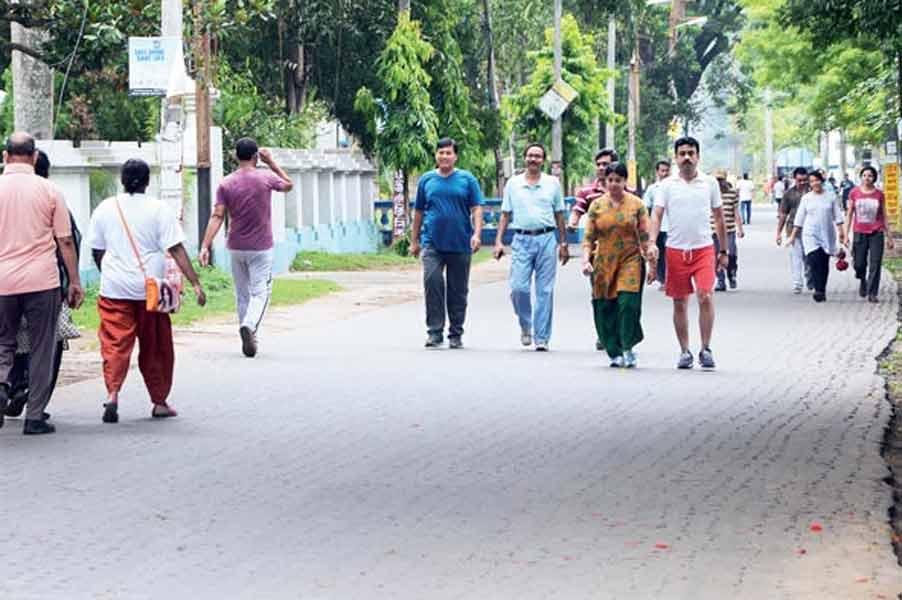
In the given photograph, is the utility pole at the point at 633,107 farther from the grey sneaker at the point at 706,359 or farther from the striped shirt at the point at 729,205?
the grey sneaker at the point at 706,359

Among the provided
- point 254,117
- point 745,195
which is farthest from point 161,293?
point 745,195

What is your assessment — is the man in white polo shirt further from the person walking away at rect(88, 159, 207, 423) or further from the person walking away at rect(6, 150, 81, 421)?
the person walking away at rect(6, 150, 81, 421)

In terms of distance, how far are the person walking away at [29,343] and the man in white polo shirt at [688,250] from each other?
5.31 m

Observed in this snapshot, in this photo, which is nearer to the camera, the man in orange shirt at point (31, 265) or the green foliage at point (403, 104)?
the man in orange shirt at point (31, 265)

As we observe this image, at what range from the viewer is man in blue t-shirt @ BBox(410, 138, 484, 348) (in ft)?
59.8

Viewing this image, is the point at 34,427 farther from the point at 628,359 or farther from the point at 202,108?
the point at 202,108

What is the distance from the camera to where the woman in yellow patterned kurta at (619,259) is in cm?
1612

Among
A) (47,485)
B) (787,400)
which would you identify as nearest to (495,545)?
(47,485)

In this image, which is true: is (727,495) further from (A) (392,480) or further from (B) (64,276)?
(B) (64,276)

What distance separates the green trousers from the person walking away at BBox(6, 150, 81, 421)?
5.05 m

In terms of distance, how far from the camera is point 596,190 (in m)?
18.8

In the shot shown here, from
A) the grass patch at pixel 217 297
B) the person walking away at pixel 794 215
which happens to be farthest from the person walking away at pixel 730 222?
the grass patch at pixel 217 297

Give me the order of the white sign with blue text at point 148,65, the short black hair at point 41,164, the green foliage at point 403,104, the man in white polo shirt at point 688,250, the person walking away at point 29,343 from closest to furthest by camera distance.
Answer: the person walking away at point 29,343, the short black hair at point 41,164, the man in white polo shirt at point 688,250, the white sign with blue text at point 148,65, the green foliage at point 403,104

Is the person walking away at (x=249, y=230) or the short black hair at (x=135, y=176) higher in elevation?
the short black hair at (x=135, y=176)
